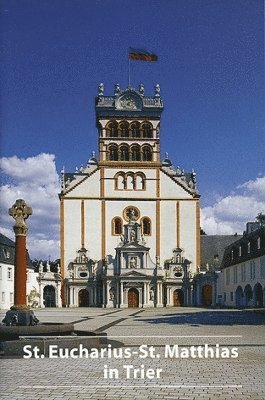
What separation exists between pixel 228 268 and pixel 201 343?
55583 millimetres

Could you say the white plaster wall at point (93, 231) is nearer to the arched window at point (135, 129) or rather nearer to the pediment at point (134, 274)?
the pediment at point (134, 274)

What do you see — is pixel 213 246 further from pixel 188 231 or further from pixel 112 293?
pixel 112 293

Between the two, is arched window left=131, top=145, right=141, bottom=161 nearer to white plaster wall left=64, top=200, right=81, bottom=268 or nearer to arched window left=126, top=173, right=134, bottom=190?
arched window left=126, top=173, right=134, bottom=190

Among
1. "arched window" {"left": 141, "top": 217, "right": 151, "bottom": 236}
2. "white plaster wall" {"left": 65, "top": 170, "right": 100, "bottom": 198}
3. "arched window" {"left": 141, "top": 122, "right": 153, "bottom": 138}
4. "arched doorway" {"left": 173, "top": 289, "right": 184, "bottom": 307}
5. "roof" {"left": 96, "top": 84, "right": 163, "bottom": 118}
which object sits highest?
"roof" {"left": 96, "top": 84, "right": 163, "bottom": 118}

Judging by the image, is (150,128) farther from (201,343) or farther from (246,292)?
(201,343)

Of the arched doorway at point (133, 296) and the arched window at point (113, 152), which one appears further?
the arched window at point (113, 152)

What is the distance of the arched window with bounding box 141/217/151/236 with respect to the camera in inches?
2923

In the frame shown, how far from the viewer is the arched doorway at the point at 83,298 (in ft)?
238

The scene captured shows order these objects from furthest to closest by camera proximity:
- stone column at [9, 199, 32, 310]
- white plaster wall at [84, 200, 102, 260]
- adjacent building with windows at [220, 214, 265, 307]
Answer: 1. white plaster wall at [84, 200, 102, 260]
2. adjacent building with windows at [220, 214, 265, 307]
3. stone column at [9, 199, 32, 310]

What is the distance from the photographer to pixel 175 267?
7331 centimetres

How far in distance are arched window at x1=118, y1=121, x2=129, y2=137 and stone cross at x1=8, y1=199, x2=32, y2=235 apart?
177 feet

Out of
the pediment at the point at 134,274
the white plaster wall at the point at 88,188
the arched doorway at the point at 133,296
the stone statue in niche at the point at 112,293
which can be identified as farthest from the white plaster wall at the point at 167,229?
the white plaster wall at the point at 88,188

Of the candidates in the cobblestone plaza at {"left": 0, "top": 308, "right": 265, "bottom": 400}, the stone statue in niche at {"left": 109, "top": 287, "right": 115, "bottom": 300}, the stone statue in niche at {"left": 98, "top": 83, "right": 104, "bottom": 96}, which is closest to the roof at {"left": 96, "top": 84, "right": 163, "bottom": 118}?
the stone statue in niche at {"left": 98, "top": 83, "right": 104, "bottom": 96}

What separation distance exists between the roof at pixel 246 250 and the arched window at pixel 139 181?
1381 cm
